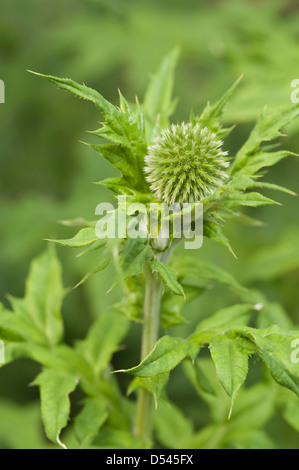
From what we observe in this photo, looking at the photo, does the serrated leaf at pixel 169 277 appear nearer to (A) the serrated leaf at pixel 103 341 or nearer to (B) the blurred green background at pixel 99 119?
(A) the serrated leaf at pixel 103 341

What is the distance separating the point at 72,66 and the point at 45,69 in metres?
0.31

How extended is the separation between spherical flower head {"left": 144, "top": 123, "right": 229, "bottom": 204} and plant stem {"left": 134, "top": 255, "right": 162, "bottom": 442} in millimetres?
269

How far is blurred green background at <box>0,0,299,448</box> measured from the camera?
3.55m

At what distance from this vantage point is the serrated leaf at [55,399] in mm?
1955

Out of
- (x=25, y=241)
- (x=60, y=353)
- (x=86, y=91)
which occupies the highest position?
(x=86, y=91)

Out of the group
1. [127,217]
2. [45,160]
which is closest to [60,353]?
[127,217]

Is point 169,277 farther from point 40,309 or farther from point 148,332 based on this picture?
point 40,309

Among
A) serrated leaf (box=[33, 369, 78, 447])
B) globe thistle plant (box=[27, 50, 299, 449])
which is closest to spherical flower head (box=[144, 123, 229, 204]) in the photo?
globe thistle plant (box=[27, 50, 299, 449])

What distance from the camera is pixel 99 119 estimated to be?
4672mm

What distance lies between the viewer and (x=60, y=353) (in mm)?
2389

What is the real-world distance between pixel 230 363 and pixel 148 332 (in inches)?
18.5

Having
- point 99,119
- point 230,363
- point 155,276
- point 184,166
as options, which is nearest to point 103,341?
point 155,276

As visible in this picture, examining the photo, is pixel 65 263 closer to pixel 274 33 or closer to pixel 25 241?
pixel 25 241

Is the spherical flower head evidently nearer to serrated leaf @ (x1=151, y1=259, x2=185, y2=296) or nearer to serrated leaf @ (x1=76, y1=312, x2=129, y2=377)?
serrated leaf @ (x1=151, y1=259, x2=185, y2=296)
